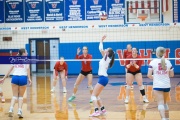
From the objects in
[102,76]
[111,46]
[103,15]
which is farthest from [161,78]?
[111,46]

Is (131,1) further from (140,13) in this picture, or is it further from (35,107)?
(35,107)

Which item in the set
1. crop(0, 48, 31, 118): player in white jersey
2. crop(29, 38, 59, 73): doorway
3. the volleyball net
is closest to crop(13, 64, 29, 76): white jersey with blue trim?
crop(0, 48, 31, 118): player in white jersey

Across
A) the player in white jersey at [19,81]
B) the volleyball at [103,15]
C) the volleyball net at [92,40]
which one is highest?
the volleyball at [103,15]

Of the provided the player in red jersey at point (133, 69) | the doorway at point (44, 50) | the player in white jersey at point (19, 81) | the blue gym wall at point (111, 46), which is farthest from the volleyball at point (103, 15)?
the player in white jersey at point (19, 81)

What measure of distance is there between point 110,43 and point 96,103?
14971 millimetres

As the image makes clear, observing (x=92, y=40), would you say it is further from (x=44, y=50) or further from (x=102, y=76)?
(x=102, y=76)

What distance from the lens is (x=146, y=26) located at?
79.9ft

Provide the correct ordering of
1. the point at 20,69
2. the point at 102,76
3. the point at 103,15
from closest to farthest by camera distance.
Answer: the point at 102,76
the point at 20,69
the point at 103,15

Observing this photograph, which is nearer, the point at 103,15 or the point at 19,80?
the point at 19,80

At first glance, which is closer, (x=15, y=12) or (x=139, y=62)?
(x=139, y=62)

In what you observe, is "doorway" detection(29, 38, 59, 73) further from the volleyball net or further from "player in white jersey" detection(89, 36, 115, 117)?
"player in white jersey" detection(89, 36, 115, 117)

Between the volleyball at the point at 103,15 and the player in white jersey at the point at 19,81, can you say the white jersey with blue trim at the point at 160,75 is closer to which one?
the player in white jersey at the point at 19,81

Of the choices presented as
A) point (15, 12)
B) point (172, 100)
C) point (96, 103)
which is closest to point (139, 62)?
point (172, 100)

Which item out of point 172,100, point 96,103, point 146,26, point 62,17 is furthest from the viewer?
point 62,17
